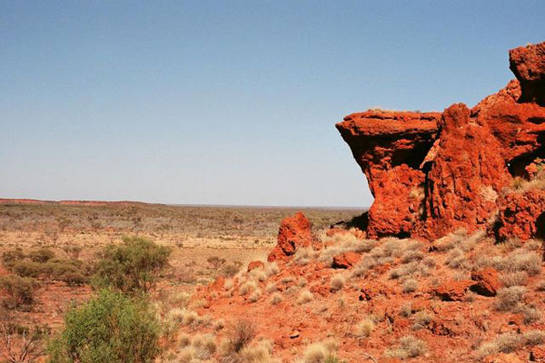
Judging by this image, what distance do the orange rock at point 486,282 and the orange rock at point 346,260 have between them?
4.36 meters

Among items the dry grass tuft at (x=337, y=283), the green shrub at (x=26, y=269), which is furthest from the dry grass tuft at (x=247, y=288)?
the green shrub at (x=26, y=269)

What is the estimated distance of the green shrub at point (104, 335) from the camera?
7898 millimetres

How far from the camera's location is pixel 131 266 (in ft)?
60.5

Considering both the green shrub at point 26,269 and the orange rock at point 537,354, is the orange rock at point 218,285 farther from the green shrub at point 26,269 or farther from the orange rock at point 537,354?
the green shrub at point 26,269

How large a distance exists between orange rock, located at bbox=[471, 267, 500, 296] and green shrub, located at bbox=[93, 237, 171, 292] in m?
13.7

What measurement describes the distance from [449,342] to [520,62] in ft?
29.4

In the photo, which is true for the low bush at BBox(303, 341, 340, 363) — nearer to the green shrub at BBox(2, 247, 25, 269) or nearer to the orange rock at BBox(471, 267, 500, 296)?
the orange rock at BBox(471, 267, 500, 296)

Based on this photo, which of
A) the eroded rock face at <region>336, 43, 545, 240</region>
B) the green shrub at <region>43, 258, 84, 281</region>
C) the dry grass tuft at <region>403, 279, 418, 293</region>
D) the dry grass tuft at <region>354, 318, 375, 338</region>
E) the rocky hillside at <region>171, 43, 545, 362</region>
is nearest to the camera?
the rocky hillside at <region>171, 43, 545, 362</region>

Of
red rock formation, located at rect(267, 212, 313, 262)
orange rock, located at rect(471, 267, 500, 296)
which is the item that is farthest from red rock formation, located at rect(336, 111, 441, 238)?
orange rock, located at rect(471, 267, 500, 296)

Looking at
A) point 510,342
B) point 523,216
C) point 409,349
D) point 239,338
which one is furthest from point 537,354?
point 239,338

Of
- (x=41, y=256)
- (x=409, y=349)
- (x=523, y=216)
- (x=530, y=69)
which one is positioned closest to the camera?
(x=409, y=349)

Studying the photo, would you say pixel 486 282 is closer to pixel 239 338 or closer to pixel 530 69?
pixel 239 338

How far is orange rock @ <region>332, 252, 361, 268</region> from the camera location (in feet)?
42.0

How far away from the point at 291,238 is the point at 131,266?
737 centimetres
